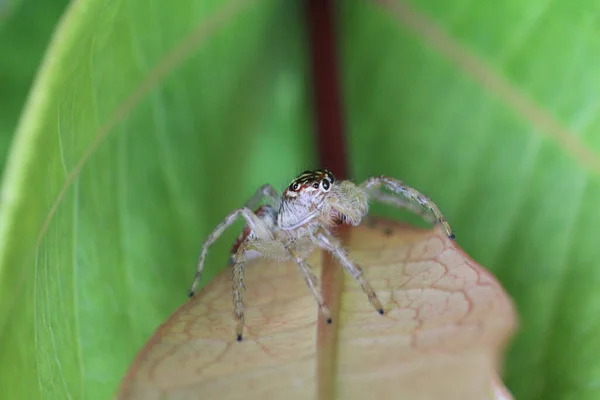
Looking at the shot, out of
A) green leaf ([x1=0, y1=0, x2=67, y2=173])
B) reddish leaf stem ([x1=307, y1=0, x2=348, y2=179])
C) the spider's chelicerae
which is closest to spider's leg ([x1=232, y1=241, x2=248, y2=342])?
the spider's chelicerae

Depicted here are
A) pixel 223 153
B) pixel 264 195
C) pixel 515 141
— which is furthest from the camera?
pixel 264 195

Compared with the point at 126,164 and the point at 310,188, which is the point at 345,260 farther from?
the point at 310,188

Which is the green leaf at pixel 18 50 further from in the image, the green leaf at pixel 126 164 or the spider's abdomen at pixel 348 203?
the spider's abdomen at pixel 348 203

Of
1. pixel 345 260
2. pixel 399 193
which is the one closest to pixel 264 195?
pixel 399 193

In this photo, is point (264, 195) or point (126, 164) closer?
point (126, 164)

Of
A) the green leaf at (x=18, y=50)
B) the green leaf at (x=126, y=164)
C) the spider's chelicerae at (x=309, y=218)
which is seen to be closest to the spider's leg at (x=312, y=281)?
the spider's chelicerae at (x=309, y=218)

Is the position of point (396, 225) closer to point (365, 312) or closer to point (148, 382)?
point (365, 312)
